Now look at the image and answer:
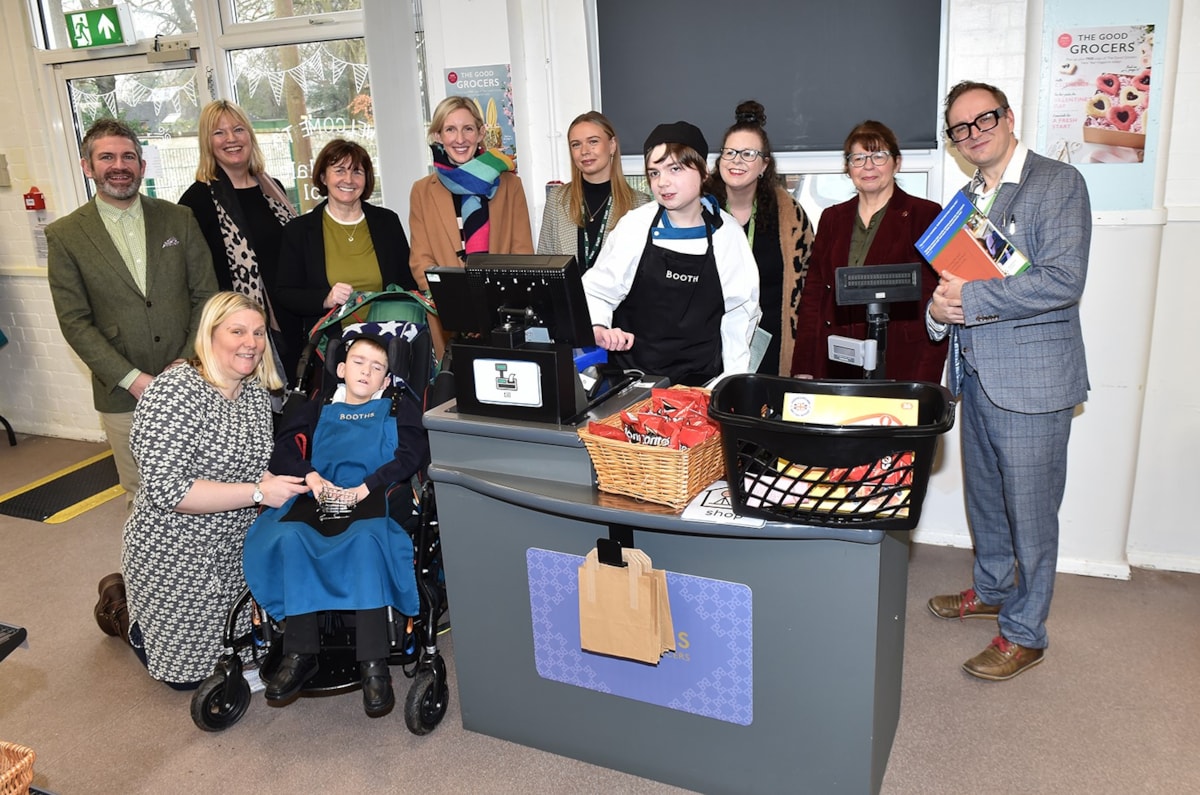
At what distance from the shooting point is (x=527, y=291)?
7.99ft

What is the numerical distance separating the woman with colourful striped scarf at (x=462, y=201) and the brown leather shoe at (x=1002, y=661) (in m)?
2.29

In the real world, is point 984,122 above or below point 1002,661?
above

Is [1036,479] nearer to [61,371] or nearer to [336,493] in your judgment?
[336,493]

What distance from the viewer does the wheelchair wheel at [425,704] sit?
281 cm

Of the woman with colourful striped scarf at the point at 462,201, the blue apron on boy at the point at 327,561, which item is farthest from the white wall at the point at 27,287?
the blue apron on boy at the point at 327,561

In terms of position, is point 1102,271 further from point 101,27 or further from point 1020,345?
point 101,27

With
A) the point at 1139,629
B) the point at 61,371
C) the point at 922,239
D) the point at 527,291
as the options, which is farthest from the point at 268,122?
the point at 1139,629

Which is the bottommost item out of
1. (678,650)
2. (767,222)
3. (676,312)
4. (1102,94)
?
(678,650)

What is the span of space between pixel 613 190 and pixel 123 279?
1957 millimetres

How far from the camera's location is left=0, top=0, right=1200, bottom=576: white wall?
3.31m

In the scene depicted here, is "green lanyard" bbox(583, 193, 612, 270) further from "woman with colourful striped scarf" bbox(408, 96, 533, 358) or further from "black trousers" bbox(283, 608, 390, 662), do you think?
"black trousers" bbox(283, 608, 390, 662)

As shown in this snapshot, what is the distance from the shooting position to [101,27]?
208 inches

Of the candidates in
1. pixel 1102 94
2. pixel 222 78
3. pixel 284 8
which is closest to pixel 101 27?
pixel 222 78

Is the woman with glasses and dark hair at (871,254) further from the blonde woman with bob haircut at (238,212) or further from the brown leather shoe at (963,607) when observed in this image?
the blonde woman with bob haircut at (238,212)
